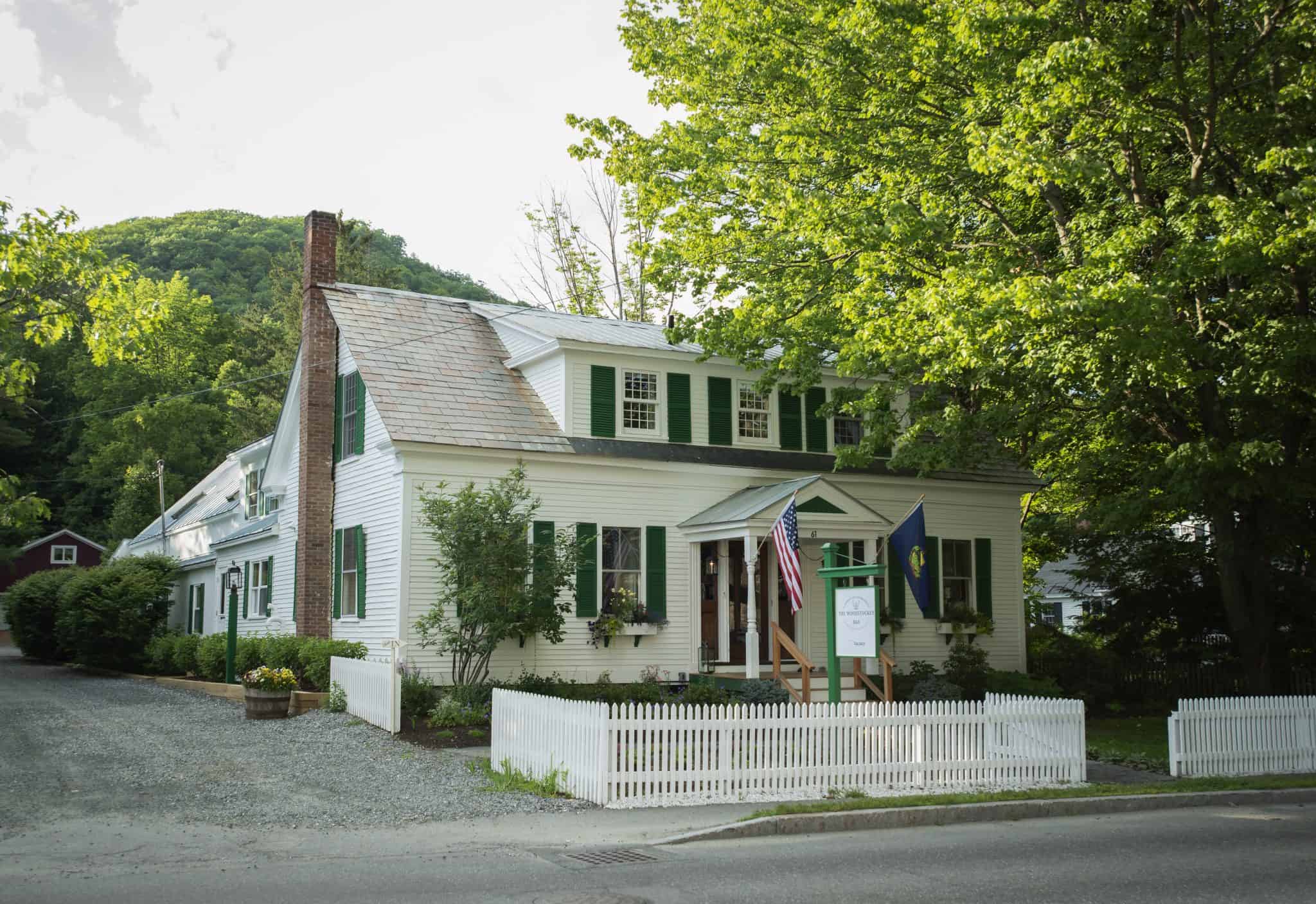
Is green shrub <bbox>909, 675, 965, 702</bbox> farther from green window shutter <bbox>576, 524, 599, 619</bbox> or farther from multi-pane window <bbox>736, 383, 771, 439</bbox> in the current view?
green window shutter <bbox>576, 524, 599, 619</bbox>

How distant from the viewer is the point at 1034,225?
2011cm

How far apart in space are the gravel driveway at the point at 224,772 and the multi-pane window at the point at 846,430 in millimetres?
12021

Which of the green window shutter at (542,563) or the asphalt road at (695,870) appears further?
the green window shutter at (542,563)

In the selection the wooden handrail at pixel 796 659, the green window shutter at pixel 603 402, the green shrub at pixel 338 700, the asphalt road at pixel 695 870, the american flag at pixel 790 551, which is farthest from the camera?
the green window shutter at pixel 603 402

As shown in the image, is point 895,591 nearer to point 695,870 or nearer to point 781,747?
point 781,747

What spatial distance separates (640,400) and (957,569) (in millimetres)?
8366

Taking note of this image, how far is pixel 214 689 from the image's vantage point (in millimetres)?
23328

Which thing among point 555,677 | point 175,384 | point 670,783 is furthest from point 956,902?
point 175,384

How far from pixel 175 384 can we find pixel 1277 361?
64830 mm

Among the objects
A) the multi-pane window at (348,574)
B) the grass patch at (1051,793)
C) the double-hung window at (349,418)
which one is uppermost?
the double-hung window at (349,418)

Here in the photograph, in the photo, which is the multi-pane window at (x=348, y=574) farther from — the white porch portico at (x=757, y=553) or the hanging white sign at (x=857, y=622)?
the hanging white sign at (x=857, y=622)

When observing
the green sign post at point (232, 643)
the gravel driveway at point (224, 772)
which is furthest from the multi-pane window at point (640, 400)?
the green sign post at point (232, 643)

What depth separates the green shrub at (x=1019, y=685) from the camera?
22.9m

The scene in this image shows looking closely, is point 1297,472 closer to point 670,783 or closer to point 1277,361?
point 1277,361
